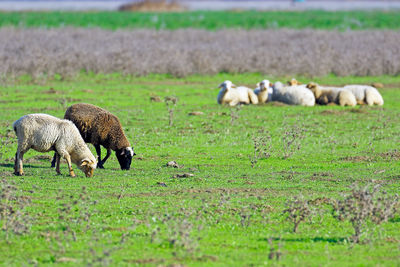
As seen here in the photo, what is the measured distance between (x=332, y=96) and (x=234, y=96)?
3308mm

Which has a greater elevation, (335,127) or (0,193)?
(0,193)

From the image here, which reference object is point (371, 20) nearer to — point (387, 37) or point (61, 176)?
point (387, 37)

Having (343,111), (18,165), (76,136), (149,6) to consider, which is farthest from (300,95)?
(149,6)

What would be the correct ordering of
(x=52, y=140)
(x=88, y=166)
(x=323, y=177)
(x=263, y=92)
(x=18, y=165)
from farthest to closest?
(x=263, y=92) < (x=323, y=177) < (x=88, y=166) < (x=18, y=165) < (x=52, y=140)

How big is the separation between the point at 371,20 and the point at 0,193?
63877 millimetres

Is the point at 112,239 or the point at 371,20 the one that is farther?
the point at 371,20

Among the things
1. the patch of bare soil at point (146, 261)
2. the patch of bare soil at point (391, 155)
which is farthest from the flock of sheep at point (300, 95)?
the patch of bare soil at point (146, 261)

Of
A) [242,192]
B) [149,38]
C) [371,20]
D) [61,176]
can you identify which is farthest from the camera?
[371,20]

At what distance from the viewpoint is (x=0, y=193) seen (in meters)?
9.42

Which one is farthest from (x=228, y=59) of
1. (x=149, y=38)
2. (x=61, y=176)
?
(x=61, y=176)

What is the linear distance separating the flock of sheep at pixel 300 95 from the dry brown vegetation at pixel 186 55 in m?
8.33

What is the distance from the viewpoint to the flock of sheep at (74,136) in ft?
40.9

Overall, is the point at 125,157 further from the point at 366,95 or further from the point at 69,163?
the point at 366,95

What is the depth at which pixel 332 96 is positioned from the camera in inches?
936
